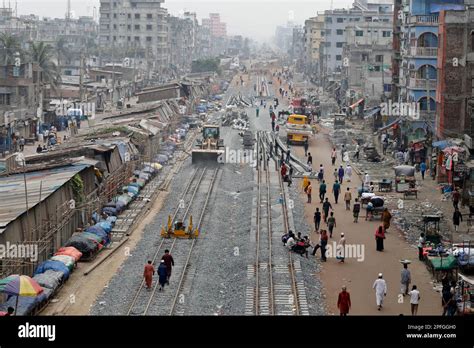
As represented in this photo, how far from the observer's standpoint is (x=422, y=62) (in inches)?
1852

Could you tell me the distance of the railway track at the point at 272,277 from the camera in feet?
60.3

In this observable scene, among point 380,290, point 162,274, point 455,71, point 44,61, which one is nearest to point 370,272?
point 380,290

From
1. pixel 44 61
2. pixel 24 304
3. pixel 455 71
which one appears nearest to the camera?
pixel 24 304

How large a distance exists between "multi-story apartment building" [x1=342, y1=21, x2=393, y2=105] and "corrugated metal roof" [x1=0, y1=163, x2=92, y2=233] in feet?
142

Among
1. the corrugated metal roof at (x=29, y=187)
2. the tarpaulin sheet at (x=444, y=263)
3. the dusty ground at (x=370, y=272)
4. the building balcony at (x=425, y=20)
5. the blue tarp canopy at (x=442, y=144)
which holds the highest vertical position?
the building balcony at (x=425, y=20)

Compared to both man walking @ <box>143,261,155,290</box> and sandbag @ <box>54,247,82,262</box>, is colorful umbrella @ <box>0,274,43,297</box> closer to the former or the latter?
man walking @ <box>143,261,155,290</box>

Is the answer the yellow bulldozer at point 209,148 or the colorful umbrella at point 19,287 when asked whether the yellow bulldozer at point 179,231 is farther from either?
the yellow bulldozer at point 209,148

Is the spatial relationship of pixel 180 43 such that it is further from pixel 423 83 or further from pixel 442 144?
pixel 442 144

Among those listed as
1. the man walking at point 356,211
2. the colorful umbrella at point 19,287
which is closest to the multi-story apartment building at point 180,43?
the man walking at point 356,211

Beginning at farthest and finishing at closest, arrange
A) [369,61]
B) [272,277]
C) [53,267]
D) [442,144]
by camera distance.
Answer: [369,61], [442,144], [272,277], [53,267]

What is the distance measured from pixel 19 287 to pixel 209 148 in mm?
30843

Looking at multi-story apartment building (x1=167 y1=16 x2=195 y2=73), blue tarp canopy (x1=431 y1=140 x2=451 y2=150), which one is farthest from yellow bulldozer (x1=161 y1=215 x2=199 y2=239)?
multi-story apartment building (x1=167 y1=16 x2=195 y2=73)

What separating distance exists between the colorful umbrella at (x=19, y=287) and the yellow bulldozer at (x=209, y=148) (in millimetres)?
28962

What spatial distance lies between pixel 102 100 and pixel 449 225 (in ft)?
174
